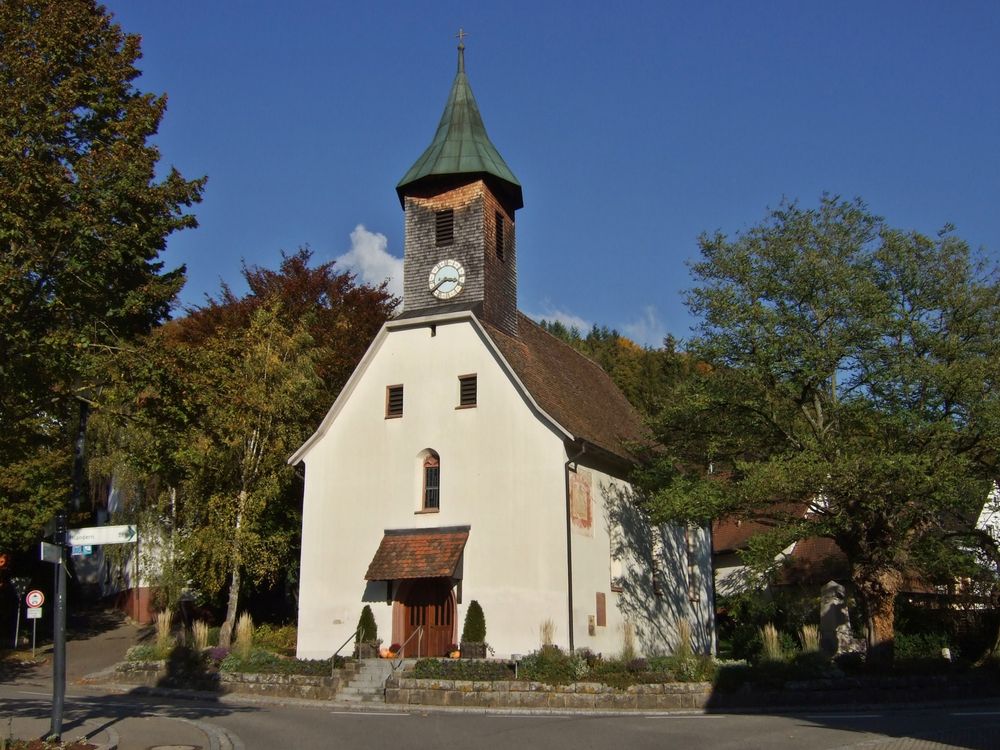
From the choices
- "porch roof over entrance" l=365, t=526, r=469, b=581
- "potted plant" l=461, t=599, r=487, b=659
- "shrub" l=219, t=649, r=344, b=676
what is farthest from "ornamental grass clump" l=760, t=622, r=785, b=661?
"shrub" l=219, t=649, r=344, b=676

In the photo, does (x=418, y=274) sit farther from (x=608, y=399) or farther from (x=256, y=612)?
(x=256, y=612)

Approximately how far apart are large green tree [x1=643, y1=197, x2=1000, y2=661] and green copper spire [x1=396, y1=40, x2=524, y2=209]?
28.1 feet

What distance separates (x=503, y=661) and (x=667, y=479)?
6.33m

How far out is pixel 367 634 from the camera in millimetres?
24672

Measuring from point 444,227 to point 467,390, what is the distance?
17.9 ft

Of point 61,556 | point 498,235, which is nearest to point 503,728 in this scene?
point 61,556

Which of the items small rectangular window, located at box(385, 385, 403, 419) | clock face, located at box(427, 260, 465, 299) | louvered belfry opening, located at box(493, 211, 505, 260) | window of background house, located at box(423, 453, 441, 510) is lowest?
window of background house, located at box(423, 453, 441, 510)

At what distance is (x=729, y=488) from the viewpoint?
69.1ft

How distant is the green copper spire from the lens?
94.6ft

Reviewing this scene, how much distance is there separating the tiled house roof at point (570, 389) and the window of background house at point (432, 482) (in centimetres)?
340

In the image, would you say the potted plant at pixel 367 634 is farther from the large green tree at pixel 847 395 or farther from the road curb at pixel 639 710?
the large green tree at pixel 847 395

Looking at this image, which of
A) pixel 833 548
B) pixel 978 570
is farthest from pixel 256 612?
pixel 978 570

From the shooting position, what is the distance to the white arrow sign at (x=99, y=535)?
513 inches

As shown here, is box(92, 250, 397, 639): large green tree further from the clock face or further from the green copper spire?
the green copper spire
